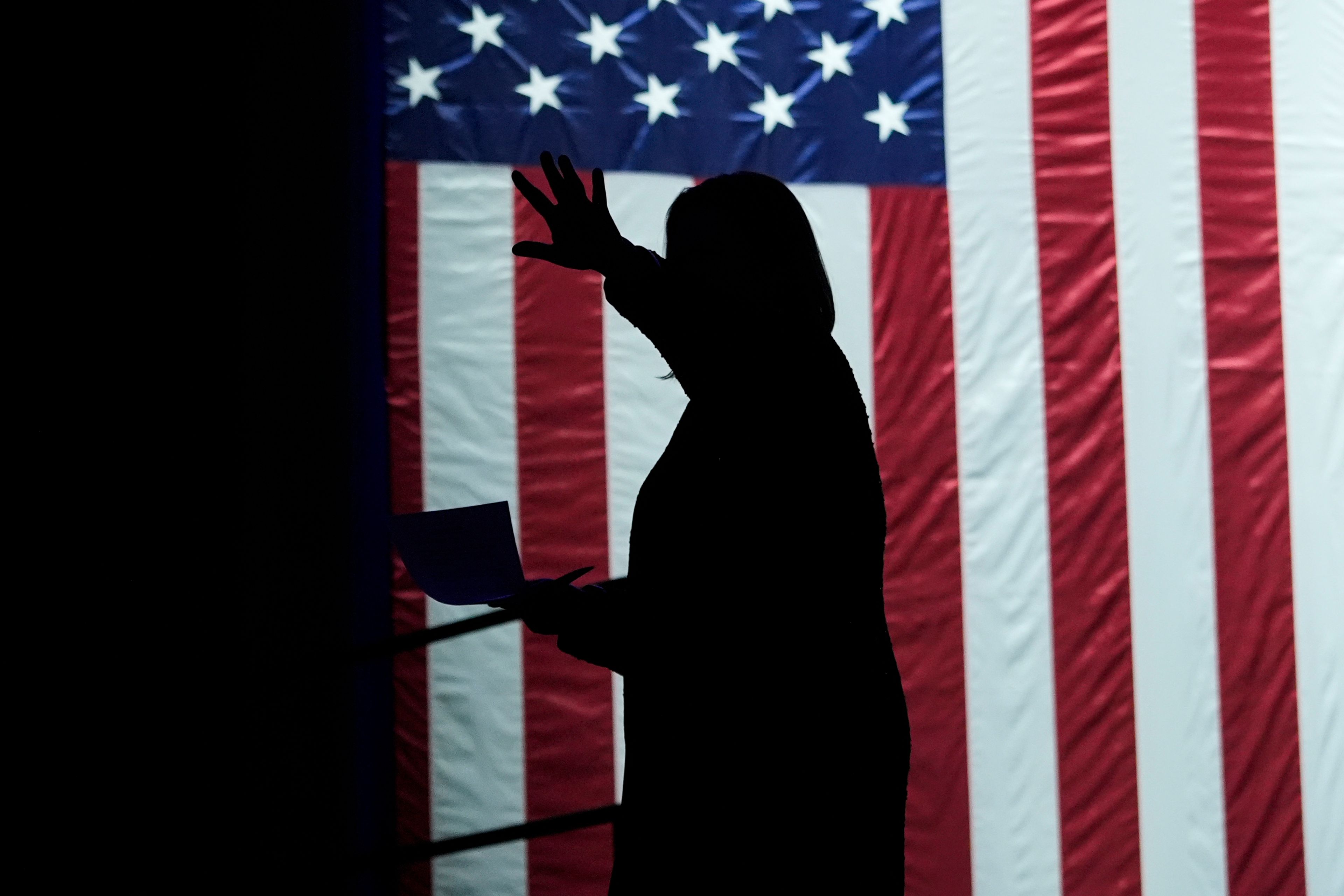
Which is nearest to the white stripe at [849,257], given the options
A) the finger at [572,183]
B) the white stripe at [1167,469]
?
the white stripe at [1167,469]

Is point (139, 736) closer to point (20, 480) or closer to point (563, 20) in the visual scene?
point (20, 480)

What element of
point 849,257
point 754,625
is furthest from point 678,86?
point 754,625

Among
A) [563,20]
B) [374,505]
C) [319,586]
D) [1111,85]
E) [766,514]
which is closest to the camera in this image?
[766,514]

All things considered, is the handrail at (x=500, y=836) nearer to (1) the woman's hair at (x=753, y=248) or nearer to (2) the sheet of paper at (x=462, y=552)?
(2) the sheet of paper at (x=462, y=552)

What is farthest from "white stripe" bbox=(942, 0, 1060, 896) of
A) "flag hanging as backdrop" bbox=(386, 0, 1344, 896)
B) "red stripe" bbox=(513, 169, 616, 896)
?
"red stripe" bbox=(513, 169, 616, 896)

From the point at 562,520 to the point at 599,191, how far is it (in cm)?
80

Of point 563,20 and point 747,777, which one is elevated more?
point 563,20

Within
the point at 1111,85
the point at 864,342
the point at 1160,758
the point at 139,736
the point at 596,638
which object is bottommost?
the point at 1160,758

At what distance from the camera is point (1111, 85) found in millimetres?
1721

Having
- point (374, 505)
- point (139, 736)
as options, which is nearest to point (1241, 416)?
point (374, 505)

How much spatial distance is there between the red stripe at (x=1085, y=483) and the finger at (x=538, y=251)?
1062 mm

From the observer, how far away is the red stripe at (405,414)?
5.07ft

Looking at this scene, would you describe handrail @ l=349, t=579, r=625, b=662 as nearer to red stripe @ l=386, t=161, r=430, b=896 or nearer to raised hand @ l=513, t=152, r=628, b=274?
raised hand @ l=513, t=152, r=628, b=274

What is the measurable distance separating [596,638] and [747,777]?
0.14 meters
